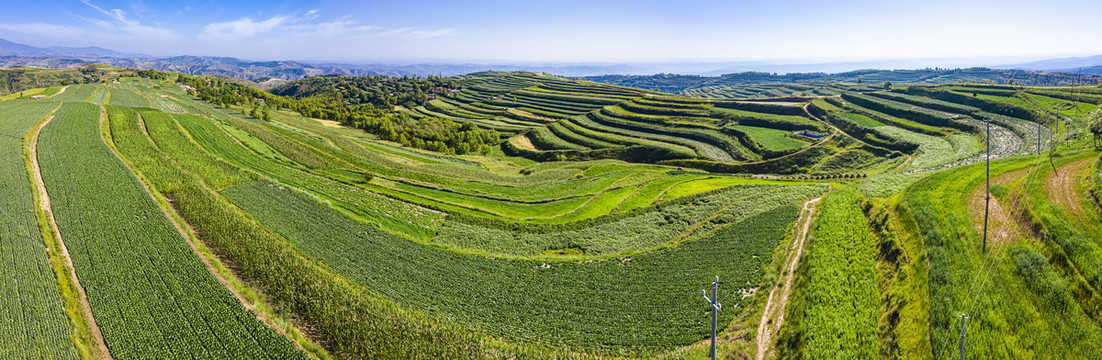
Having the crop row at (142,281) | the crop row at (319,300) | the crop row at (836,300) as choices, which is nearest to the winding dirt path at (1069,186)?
the crop row at (836,300)

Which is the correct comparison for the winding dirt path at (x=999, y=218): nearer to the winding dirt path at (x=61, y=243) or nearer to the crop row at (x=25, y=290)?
the winding dirt path at (x=61, y=243)

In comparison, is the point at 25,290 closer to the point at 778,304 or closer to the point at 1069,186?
the point at 778,304

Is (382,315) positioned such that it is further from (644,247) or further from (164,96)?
(164,96)

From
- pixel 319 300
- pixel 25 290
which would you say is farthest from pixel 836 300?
pixel 25 290

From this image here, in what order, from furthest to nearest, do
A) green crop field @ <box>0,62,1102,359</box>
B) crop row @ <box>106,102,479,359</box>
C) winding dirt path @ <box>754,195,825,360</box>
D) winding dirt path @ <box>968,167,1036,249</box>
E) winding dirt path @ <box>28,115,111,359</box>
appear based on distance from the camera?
winding dirt path @ <box>968,167,1036,249</box> < crop row @ <box>106,102,479,359</box> < winding dirt path @ <box>28,115,111,359</box> < winding dirt path @ <box>754,195,825,360</box> < green crop field @ <box>0,62,1102,359</box>

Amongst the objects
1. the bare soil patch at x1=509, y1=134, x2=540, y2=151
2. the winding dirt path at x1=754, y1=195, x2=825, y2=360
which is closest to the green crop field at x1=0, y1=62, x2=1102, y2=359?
the winding dirt path at x1=754, y1=195, x2=825, y2=360

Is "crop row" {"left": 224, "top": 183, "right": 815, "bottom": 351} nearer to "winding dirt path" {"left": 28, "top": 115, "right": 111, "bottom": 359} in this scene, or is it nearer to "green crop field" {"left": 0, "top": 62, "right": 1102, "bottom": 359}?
"green crop field" {"left": 0, "top": 62, "right": 1102, "bottom": 359}
